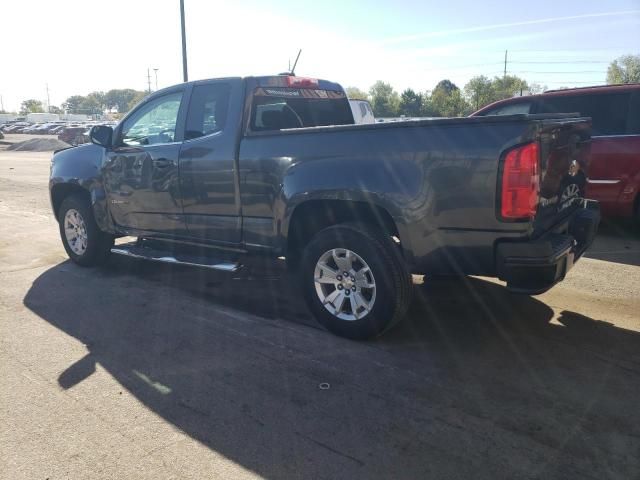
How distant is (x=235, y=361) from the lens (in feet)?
12.9

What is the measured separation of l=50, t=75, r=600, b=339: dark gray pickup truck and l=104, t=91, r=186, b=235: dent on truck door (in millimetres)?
18

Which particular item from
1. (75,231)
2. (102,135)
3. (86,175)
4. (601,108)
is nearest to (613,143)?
(601,108)

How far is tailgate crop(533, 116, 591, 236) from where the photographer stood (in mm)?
3562

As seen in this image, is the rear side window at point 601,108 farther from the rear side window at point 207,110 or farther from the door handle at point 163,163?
the door handle at point 163,163

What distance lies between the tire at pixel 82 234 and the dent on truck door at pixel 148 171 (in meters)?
0.45

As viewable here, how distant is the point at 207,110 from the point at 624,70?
7525 cm

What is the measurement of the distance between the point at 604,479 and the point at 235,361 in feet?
7.75

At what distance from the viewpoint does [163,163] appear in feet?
17.4

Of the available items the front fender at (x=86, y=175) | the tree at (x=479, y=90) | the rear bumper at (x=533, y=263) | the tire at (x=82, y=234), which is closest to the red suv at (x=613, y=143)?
the rear bumper at (x=533, y=263)

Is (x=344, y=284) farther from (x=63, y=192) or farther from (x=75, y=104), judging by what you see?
(x=75, y=104)

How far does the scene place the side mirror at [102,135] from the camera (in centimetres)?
585

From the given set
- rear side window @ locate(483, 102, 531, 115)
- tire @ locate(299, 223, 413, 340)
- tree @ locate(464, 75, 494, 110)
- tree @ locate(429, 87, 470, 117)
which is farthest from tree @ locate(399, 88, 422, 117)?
tire @ locate(299, 223, 413, 340)

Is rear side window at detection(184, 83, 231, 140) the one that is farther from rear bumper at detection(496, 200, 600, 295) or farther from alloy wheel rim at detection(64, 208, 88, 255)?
rear bumper at detection(496, 200, 600, 295)

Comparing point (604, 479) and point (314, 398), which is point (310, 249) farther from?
point (604, 479)
